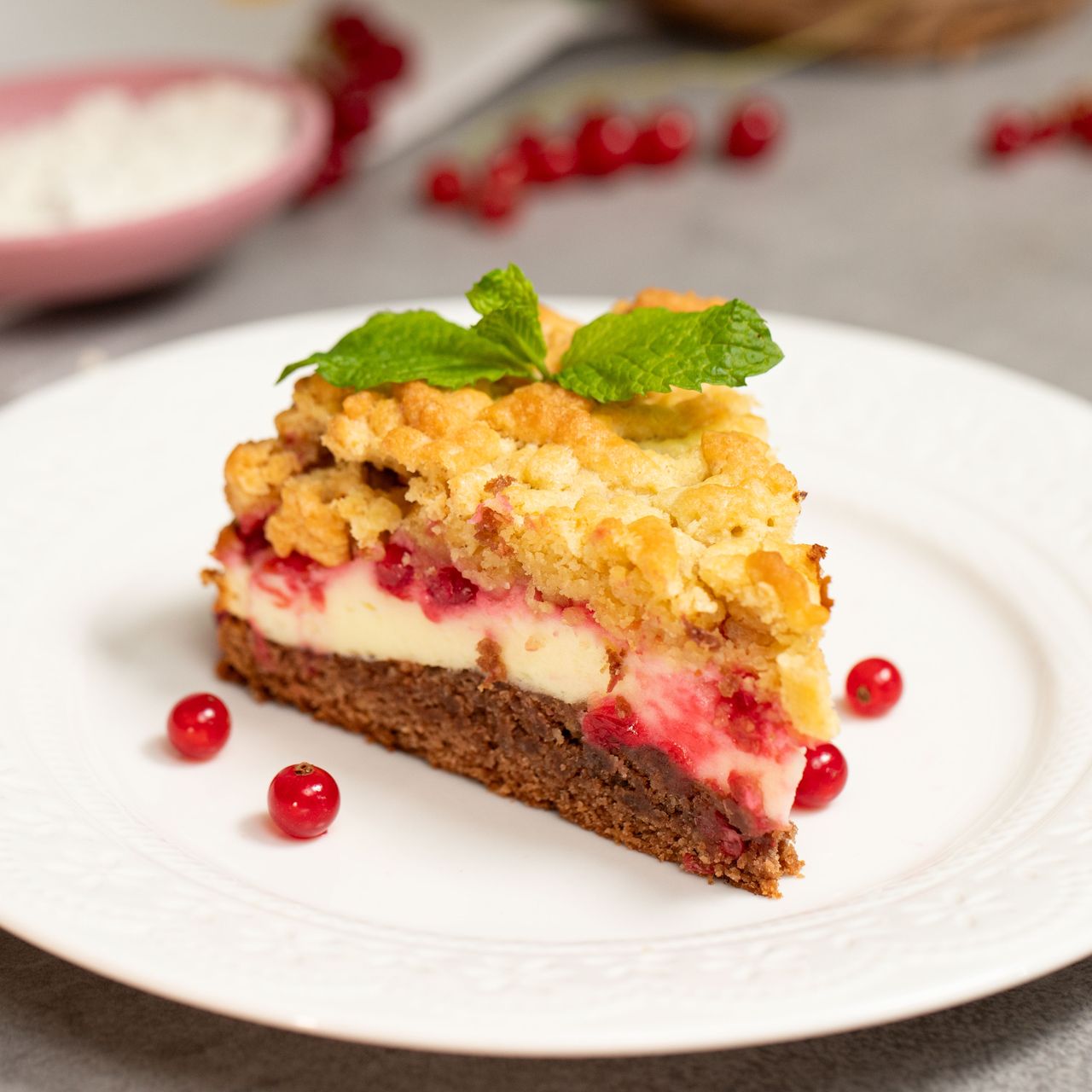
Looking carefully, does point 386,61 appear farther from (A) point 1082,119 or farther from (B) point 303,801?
(B) point 303,801

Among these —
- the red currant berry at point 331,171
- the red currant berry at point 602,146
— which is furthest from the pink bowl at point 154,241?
the red currant berry at point 602,146

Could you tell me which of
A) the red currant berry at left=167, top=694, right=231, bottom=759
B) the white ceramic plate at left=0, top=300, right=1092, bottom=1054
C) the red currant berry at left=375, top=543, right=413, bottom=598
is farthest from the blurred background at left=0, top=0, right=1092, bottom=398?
the red currant berry at left=375, top=543, right=413, bottom=598

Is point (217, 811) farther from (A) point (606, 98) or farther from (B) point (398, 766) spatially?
(A) point (606, 98)

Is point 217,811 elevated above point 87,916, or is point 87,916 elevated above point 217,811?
point 87,916

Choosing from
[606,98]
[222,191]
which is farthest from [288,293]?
[606,98]

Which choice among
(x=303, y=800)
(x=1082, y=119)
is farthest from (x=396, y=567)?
(x=1082, y=119)

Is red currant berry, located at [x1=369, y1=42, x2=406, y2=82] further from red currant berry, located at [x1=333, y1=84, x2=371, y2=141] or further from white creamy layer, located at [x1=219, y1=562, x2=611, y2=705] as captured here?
white creamy layer, located at [x1=219, y1=562, x2=611, y2=705]

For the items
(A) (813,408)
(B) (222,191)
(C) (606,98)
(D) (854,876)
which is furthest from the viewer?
(C) (606,98)
